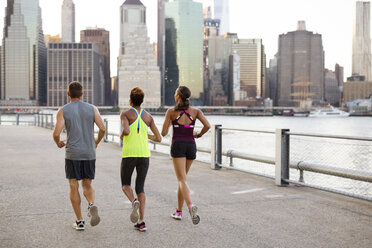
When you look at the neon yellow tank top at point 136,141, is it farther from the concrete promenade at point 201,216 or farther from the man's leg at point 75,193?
the concrete promenade at point 201,216

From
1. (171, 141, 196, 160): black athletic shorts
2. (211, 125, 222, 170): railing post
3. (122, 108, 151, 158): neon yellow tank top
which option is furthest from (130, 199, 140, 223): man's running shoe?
(211, 125, 222, 170): railing post

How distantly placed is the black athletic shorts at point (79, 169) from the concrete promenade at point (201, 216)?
27.3 inches

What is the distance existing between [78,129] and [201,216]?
2.18 m

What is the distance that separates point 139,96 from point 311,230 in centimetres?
271

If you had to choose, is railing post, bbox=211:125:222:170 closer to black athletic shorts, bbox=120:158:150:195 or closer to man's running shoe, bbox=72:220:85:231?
black athletic shorts, bbox=120:158:150:195

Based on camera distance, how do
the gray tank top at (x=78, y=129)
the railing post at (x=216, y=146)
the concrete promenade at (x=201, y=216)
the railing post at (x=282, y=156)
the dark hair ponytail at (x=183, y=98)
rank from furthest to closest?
the railing post at (x=216, y=146), the railing post at (x=282, y=156), the dark hair ponytail at (x=183, y=98), the gray tank top at (x=78, y=129), the concrete promenade at (x=201, y=216)

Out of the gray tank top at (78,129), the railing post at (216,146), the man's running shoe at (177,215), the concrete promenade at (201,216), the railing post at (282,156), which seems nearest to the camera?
the concrete promenade at (201,216)

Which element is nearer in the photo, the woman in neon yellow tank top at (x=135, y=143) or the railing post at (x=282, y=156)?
the woman in neon yellow tank top at (x=135, y=143)

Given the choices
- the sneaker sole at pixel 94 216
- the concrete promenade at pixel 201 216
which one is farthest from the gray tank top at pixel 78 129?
the concrete promenade at pixel 201 216

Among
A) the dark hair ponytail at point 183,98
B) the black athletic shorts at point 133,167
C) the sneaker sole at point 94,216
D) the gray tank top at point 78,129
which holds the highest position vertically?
the dark hair ponytail at point 183,98

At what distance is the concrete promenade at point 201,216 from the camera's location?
5223 mm

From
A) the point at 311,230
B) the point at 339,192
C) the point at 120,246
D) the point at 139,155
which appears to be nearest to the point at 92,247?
the point at 120,246

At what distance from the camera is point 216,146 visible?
11.9 metres

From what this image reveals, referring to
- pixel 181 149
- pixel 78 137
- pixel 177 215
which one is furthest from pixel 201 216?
pixel 78 137
